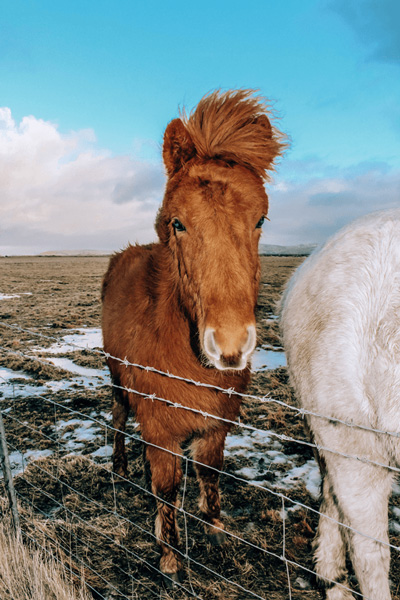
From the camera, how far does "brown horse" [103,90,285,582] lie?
1.80 m

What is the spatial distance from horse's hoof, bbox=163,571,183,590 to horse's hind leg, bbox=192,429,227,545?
14.6 inches

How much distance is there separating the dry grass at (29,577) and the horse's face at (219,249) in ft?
5.24

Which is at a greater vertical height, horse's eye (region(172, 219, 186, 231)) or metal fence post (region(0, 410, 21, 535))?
horse's eye (region(172, 219, 186, 231))

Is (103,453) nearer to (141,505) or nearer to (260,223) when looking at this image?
(141,505)

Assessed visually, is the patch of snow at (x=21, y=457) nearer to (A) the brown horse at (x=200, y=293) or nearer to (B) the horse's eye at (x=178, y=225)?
(A) the brown horse at (x=200, y=293)

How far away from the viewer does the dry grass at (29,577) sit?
6.63 ft

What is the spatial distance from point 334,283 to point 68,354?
7.01 m

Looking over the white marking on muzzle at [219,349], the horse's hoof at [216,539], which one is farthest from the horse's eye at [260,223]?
the horse's hoof at [216,539]

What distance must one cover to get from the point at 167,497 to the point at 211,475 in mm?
520

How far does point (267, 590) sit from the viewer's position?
240 cm

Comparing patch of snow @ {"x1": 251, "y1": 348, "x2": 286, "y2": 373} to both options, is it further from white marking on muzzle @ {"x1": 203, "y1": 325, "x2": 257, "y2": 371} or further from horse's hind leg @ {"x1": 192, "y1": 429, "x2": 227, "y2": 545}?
white marking on muzzle @ {"x1": 203, "y1": 325, "x2": 257, "y2": 371}

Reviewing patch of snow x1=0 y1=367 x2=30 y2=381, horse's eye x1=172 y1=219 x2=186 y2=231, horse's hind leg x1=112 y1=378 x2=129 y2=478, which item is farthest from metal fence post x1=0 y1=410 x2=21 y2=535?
patch of snow x1=0 y1=367 x2=30 y2=381

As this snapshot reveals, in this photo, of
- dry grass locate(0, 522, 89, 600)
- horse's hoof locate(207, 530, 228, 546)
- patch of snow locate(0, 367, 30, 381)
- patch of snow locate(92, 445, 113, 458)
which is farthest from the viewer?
patch of snow locate(0, 367, 30, 381)

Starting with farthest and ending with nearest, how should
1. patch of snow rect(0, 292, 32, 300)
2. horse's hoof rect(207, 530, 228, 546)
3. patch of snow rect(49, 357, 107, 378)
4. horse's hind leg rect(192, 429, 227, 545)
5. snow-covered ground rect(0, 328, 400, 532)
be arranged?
patch of snow rect(0, 292, 32, 300) < patch of snow rect(49, 357, 107, 378) < snow-covered ground rect(0, 328, 400, 532) < horse's hoof rect(207, 530, 228, 546) < horse's hind leg rect(192, 429, 227, 545)
